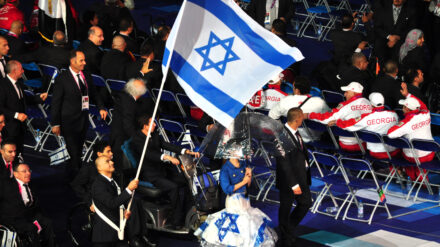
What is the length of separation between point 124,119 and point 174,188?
62.5 inches

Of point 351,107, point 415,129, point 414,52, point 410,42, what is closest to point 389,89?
point 351,107

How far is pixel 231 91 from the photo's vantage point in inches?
355

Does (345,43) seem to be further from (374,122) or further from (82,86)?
(82,86)

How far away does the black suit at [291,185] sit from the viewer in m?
10.7

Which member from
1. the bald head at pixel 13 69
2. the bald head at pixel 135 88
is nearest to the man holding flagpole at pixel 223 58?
the bald head at pixel 135 88

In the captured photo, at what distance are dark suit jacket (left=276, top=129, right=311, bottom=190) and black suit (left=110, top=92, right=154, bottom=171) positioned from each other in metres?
2.43

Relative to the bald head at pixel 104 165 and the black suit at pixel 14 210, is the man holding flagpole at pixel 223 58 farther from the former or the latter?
the black suit at pixel 14 210

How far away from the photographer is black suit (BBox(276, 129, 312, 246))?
10703mm

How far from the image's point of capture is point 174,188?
11336 mm

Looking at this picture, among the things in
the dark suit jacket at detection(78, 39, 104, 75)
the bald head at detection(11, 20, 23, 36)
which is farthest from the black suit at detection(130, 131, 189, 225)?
the bald head at detection(11, 20, 23, 36)

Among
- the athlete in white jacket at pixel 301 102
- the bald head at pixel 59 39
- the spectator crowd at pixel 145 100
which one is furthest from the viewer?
the bald head at pixel 59 39

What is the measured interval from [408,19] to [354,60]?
2174 millimetres

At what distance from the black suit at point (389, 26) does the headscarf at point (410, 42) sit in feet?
2.18

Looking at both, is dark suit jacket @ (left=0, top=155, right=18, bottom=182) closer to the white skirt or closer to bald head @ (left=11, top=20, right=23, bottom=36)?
the white skirt
